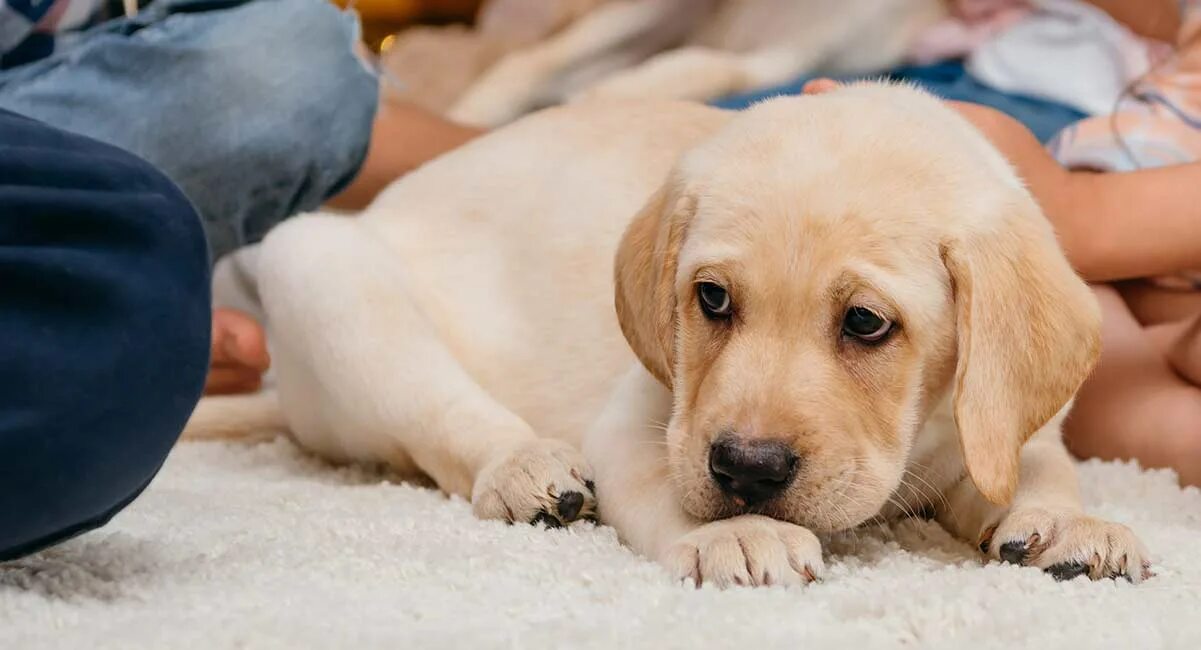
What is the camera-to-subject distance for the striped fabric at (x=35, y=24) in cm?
232

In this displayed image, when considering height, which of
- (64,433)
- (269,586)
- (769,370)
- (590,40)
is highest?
(64,433)

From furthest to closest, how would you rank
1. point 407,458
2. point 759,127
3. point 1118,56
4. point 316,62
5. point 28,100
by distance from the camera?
point 1118,56 → point 316,62 → point 28,100 → point 407,458 → point 759,127

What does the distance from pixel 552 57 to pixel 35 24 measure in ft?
5.69

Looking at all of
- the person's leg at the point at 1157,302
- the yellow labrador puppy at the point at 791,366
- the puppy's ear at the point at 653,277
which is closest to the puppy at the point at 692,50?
the person's leg at the point at 1157,302

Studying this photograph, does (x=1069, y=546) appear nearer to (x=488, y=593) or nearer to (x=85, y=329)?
(x=488, y=593)

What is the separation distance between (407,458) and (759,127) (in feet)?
2.70

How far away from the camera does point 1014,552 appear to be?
1.55m

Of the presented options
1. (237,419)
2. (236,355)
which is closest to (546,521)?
(237,419)

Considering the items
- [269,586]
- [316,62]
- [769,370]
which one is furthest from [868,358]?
[316,62]

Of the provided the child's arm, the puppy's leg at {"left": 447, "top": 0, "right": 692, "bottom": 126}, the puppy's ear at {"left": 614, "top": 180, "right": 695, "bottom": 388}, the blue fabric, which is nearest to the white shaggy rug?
the puppy's ear at {"left": 614, "top": 180, "right": 695, "bottom": 388}

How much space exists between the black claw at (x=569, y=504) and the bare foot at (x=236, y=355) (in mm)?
1155

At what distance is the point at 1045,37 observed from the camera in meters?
3.25

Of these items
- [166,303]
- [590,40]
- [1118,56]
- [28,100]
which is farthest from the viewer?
[590,40]

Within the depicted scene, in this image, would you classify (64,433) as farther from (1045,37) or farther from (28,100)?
(1045,37)
